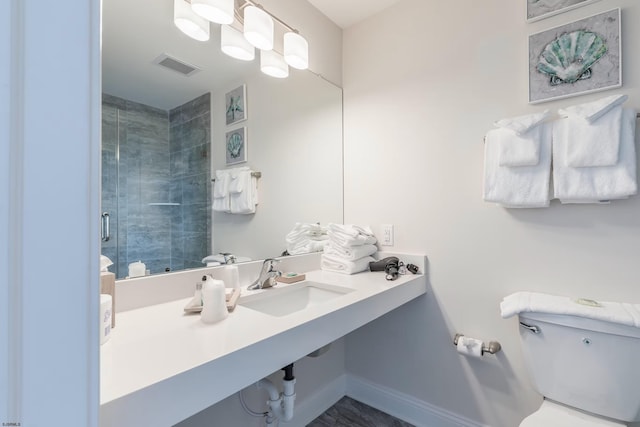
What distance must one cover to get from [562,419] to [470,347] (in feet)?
1.34

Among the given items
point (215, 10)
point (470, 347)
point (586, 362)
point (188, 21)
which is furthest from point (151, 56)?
point (586, 362)

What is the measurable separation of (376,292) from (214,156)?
92 cm

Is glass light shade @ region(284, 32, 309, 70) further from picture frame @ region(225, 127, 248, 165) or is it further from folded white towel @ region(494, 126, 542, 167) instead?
folded white towel @ region(494, 126, 542, 167)

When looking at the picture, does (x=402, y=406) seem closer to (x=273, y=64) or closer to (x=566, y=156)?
(x=566, y=156)

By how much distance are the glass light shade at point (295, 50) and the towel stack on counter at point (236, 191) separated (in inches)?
25.6

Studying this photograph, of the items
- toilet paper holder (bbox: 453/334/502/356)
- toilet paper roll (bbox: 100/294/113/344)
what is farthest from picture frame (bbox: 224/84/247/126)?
toilet paper holder (bbox: 453/334/502/356)

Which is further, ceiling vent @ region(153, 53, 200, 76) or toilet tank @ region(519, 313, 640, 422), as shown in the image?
ceiling vent @ region(153, 53, 200, 76)

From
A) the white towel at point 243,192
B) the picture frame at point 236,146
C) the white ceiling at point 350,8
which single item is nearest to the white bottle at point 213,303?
the white towel at point 243,192

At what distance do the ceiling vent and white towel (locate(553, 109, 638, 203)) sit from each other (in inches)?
60.7

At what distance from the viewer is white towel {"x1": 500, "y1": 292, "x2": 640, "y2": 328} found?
1.04 meters

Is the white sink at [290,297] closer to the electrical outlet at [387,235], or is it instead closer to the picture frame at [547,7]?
the electrical outlet at [387,235]

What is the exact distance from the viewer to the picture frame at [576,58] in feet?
3.83

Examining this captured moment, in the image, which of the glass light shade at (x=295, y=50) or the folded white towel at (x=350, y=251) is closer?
the glass light shade at (x=295, y=50)
